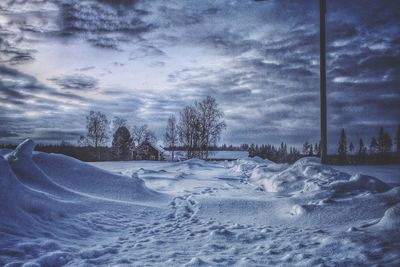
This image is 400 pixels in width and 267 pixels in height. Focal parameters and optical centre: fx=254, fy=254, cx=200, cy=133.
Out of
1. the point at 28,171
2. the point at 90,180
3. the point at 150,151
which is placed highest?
the point at 28,171

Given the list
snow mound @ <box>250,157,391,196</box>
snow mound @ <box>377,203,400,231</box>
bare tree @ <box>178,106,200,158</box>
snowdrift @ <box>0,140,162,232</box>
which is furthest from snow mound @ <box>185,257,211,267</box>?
bare tree @ <box>178,106,200,158</box>

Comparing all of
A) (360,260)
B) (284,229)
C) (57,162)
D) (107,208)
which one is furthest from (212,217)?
(57,162)

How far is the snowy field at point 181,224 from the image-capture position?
2469mm

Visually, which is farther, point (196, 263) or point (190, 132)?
point (190, 132)

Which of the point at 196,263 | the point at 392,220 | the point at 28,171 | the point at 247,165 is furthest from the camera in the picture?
the point at 247,165

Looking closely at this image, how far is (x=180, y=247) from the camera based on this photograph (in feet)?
9.66

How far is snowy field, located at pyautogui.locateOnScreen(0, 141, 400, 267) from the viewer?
247 centimetres

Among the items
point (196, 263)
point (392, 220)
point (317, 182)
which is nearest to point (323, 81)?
point (317, 182)

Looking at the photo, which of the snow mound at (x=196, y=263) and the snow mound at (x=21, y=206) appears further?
the snow mound at (x=21, y=206)

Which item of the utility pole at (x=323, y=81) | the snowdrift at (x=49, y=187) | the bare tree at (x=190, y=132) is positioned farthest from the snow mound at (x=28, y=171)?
the bare tree at (x=190, y=132)

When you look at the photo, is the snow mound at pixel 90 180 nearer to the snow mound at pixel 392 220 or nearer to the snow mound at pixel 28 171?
the snow mound at pixel 28 171

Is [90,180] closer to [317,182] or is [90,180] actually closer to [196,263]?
[196,263]

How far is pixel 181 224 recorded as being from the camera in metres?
3.94

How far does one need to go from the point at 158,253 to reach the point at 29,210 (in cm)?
206
